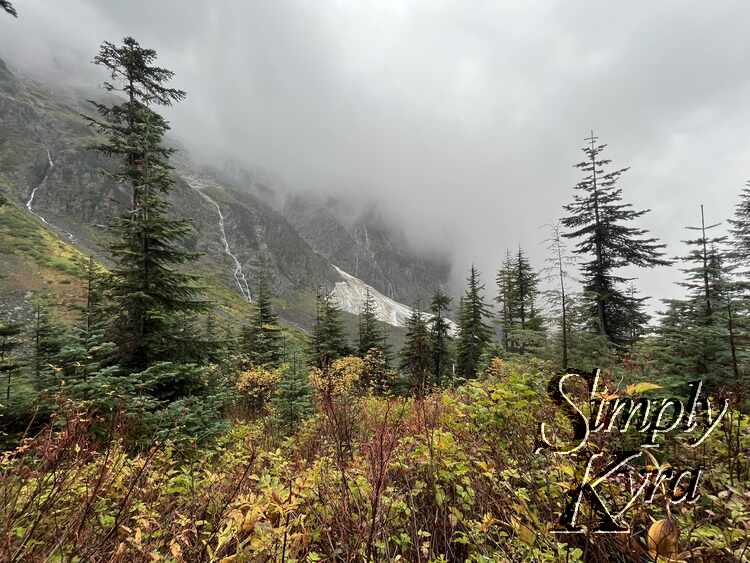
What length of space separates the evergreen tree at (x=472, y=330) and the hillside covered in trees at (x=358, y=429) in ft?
0.61

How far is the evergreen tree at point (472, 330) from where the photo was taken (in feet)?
87.1

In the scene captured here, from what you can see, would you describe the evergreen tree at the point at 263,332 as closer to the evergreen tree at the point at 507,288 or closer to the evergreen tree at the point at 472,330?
the evergreen tree at the point at 472,330

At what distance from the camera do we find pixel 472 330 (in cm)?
2723

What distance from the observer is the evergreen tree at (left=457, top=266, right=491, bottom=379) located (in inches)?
1045

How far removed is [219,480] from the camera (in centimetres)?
376

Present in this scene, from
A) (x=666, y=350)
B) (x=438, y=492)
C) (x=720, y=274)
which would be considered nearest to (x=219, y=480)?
(x=438, y=492)

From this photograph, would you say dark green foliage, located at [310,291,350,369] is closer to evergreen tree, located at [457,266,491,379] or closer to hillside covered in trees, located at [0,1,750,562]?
hillside covered in trees, located at [0,1,750,562]

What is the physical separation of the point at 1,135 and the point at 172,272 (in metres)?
128

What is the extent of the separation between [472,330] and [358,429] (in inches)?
861

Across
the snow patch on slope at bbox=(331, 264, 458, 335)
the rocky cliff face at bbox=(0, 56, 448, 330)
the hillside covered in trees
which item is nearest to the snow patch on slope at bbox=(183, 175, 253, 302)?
the rocky cliff face at bbox=(0, 56, 448, 330)

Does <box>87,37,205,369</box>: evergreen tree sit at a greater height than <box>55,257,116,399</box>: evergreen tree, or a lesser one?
greater

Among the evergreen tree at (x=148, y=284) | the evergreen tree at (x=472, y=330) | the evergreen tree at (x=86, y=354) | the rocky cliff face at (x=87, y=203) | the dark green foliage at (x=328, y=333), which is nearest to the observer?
the evergreen tree at (x=86, y=354)

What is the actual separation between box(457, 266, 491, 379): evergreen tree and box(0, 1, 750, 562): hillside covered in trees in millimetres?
184

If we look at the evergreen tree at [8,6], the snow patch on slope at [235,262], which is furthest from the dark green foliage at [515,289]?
the snow patch on slope at [235,262]
